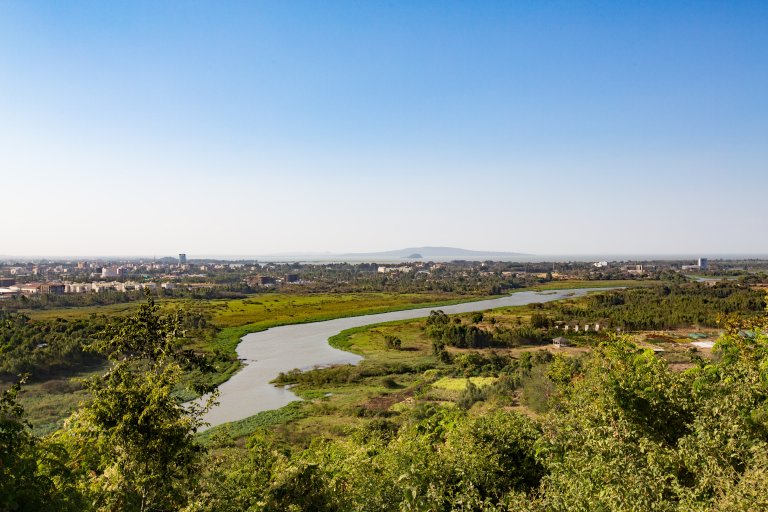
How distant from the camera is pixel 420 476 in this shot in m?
9.37

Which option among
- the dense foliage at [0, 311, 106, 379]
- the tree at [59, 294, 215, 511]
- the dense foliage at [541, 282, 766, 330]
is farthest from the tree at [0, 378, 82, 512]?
the dense foliage at [541, 282, 766, 330]

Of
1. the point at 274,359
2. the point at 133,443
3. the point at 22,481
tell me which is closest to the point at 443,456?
the point at 133,443

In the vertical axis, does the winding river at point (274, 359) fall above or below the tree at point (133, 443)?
below

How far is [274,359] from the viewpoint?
42.3 m

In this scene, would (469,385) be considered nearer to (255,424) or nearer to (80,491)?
(255,424)

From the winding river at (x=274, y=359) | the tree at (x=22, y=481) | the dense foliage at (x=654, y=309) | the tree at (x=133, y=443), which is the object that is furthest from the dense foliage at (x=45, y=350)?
the dense foliage at (x=654, y=309)

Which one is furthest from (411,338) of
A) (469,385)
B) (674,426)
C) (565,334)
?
(674,426)

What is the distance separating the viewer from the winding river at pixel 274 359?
93.6 ft

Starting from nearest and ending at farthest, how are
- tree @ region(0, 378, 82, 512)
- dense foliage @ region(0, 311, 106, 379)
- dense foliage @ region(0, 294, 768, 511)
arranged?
1. tree @ region(0, 378, 82, 512)
2. dense foliage @ region(0, 294, 768, 511)
3. dense foliage @ region(0, 311, 106, 379)

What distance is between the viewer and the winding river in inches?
1123

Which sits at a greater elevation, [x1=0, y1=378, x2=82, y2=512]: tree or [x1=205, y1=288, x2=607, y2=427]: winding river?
[x1=0, y1=378, x2=82, y2=512]: tree

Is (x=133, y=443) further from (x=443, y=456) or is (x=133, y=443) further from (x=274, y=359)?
(x=274, y=359)

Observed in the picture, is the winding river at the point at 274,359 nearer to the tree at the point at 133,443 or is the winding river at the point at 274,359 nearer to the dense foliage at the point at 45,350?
the dense foliage at the point at 45,350

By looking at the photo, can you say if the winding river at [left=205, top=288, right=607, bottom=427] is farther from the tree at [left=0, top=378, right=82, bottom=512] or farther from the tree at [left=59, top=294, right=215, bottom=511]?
the tree at [left=0, top=378, right=82, bottom=512]
